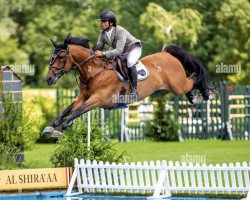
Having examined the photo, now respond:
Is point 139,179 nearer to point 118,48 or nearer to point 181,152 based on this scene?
point 118,48

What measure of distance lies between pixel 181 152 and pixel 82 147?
5.45 metres

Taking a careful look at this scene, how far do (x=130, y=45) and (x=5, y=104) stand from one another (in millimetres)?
A: 3849

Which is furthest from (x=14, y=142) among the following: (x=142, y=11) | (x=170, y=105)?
(x=142, y=11)

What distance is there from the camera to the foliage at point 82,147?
14.6 meters

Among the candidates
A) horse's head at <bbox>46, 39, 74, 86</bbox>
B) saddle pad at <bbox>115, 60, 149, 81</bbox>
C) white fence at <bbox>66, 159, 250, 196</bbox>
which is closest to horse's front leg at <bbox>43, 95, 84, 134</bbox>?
horse's head at <bbox>46, 39, 74, 86</bbox>

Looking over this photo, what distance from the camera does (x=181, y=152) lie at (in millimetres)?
19641

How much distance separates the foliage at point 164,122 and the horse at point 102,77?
9.30m

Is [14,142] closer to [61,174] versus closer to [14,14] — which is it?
[61,174]

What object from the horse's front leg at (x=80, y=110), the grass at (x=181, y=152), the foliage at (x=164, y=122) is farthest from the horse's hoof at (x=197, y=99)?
the foliage at (x=164, y=122)

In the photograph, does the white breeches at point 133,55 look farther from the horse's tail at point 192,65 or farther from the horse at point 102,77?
the horse's tail at point 192,65

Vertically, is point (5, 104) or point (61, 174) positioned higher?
point (5, 104)

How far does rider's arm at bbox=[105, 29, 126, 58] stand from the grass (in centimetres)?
458

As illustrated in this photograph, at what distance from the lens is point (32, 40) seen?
41438mm

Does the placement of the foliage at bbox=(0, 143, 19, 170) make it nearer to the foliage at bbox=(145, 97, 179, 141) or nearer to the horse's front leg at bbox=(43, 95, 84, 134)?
the horse's front leg at bbox=(43, 95, 84, 134)
